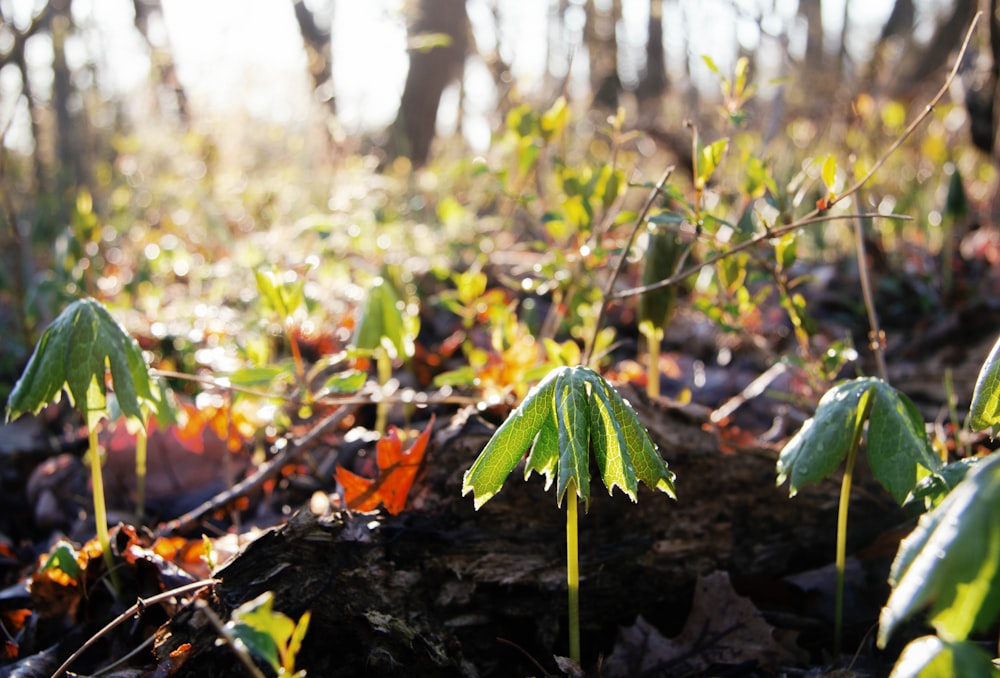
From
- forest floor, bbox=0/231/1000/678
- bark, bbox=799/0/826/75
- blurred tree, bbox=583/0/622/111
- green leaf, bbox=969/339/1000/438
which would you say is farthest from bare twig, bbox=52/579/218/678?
bark, bbox=799/0/826/75

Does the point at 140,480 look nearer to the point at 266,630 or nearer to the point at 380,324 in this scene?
the point at 380,324

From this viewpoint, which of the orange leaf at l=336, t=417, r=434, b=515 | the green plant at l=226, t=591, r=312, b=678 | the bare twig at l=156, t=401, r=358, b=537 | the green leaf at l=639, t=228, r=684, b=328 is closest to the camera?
the green plant at l=226, t=591, r=312, b=678

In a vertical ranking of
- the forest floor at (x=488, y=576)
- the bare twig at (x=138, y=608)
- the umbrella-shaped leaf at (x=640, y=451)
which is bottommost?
the forest floor at (x=488, y=576)

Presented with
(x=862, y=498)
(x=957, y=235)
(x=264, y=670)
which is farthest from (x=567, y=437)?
(x=957, y=235)

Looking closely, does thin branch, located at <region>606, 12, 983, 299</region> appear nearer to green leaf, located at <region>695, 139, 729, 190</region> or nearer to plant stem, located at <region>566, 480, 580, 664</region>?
green leaf, located at <region>695, 139, 729, 190</region>

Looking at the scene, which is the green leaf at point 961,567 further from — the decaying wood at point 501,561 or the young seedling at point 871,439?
the decaying wood at point 501,561

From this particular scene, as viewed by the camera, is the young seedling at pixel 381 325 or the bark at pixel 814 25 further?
the bark at pixel 814 25

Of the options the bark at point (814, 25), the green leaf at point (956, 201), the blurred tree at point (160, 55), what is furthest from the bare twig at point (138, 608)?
the bark at point (814, 25)
